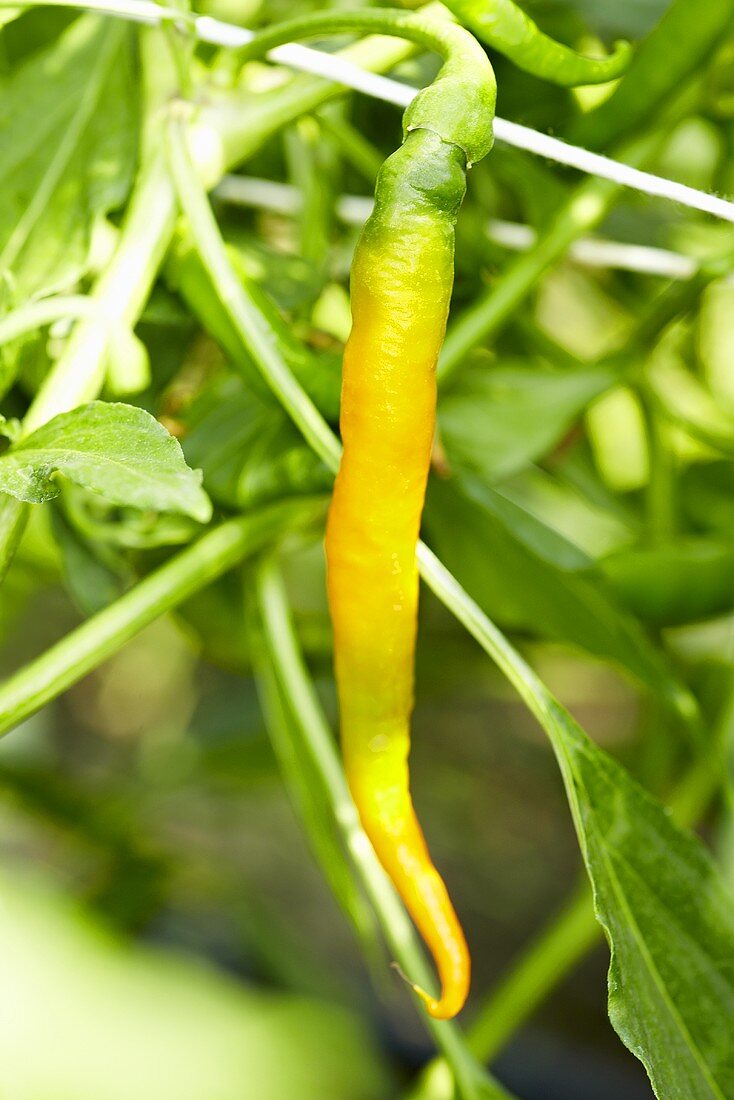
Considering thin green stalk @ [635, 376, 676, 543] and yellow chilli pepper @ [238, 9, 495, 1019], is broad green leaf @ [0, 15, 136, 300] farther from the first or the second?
thin green stalk @ [635, 376, 676, 543]

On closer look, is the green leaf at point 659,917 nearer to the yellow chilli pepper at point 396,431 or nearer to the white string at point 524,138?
the yellow chilli pepper at point 396,431

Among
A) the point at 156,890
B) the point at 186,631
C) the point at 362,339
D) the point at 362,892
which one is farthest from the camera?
the point at 362,892

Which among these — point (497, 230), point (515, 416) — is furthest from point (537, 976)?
point (497, 230)

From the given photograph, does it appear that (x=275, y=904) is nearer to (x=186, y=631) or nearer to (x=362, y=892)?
(x=362, y=892)

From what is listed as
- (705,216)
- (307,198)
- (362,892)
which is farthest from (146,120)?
(362,892)

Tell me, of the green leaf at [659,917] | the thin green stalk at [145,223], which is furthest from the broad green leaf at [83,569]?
the green leaf at [659,917]

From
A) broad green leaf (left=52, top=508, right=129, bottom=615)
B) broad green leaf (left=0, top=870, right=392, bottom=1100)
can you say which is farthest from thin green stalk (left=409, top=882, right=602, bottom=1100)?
broad green leaf (left=52, top=508, right=129, bottom=615)
